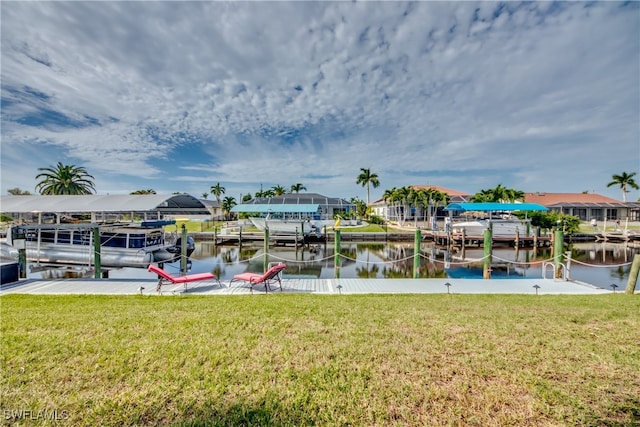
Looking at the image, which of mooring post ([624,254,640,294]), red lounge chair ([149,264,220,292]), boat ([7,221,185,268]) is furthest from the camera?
boat ([7,221,185,268])

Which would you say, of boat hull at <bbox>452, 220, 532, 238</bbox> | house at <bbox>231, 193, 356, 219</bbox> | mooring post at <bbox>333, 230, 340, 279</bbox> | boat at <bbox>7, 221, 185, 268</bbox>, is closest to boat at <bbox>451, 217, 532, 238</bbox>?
boat hull at <bbox>452, 220, 532, 238</bbox>

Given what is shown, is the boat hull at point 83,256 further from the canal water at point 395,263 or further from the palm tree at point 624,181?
the palm tree at point 624,181

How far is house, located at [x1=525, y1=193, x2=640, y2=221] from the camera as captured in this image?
46062 mm

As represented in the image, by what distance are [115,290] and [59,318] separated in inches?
158

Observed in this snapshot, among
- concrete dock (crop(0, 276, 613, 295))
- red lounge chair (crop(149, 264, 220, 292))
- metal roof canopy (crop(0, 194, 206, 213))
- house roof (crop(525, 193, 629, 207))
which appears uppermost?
house roof (crop(525, 193, 629, 207))

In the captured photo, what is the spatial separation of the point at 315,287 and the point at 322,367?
628 centimetres

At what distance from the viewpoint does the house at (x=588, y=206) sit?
1813 inches

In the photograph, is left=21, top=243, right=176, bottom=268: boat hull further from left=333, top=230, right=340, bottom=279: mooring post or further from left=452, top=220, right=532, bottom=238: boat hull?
left=452, top=220, right=532, bottom=238: boat hull

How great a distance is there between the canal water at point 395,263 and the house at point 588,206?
60.9 ft

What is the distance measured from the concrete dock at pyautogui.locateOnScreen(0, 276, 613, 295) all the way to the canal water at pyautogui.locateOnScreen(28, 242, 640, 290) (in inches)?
65.9

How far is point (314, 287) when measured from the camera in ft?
32.1

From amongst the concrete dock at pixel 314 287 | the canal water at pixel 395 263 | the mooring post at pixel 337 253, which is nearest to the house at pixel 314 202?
the canal water at pixel 395 263

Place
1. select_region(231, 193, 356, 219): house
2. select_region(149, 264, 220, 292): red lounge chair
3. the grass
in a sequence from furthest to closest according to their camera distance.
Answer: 1. select_region(231, 193, 356, 219): house
2. select_region(149, 264, 220, 292): red lounge chair
3. the grass

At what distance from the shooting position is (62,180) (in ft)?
131
